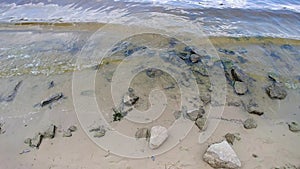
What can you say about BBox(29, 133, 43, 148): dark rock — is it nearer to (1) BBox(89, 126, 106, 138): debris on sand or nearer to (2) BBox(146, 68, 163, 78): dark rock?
(1) BBox(89, 126, 106, 138): debris on sand

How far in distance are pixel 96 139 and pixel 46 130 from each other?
0.65 m

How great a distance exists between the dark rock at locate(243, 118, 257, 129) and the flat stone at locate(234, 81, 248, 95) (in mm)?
580

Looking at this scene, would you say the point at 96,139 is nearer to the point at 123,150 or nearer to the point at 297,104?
the point at 123,150

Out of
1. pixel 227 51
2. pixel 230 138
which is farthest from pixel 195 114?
pixel 227 51

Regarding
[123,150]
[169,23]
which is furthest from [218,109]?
[169,23]

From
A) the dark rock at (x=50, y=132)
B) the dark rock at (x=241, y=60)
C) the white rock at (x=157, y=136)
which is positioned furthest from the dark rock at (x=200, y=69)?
the dark rock at (x=50, y=132)

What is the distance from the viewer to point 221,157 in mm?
2623

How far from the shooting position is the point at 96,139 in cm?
302

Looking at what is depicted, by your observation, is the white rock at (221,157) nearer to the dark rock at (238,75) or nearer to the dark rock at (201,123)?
the dark rock at (201,123)

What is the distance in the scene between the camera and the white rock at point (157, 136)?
287cm

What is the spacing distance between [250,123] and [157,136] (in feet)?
3.99

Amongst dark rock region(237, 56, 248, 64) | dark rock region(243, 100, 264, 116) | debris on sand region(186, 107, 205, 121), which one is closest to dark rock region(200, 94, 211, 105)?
debris on sand region(186, 107, 205, 121)

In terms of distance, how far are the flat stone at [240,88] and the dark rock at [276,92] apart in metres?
0.34

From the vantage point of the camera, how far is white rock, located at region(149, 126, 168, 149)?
9.43 feet
